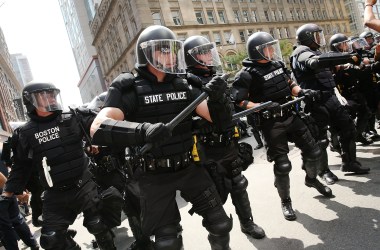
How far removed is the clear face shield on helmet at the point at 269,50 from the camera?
143 inches

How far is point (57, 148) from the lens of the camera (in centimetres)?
324

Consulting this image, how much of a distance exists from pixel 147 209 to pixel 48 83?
2.13m

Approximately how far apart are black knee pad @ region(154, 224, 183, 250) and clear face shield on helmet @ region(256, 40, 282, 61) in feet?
7.66

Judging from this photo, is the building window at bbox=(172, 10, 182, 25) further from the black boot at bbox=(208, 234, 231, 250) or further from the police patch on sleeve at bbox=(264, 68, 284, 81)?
the black boot at bbox=(208, 234, 231, 250)

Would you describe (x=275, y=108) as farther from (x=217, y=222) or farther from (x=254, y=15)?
(x=254, y=15)

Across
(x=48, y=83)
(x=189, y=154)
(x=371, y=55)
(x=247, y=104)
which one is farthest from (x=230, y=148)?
(x=371, y=55)

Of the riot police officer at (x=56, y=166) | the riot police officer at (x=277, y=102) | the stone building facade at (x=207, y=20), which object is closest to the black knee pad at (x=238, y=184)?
the riot police officer at (x=277, y=102)

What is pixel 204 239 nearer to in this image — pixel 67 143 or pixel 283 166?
pixel 283 166

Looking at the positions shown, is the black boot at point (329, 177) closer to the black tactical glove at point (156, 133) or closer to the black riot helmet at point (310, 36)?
the black riot helmet at point (310, 36)

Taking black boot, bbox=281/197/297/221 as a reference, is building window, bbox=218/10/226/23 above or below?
above

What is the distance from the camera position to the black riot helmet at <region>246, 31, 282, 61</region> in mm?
3643

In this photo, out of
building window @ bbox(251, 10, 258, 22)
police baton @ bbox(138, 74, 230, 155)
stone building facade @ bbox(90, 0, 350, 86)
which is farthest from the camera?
building window @ bbox(251, 10, 258, 22)

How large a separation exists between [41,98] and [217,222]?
7.73 feet

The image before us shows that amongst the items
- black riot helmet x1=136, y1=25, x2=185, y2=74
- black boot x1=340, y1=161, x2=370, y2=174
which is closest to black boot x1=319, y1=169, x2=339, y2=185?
black boot x1=340, y1=161, x2=370, y2=174
